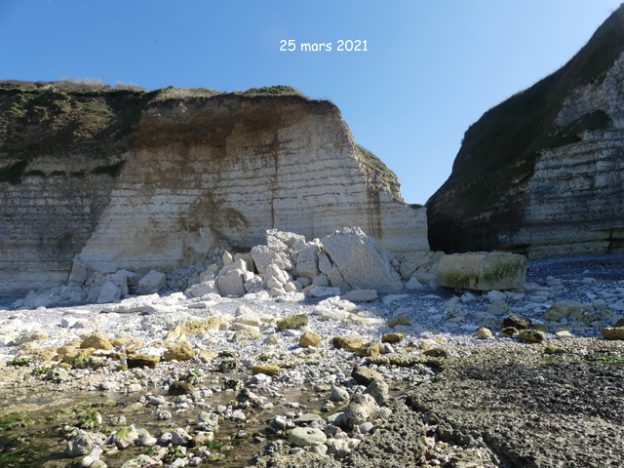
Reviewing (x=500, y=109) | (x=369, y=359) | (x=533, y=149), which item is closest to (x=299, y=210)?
(x=533, y=149)

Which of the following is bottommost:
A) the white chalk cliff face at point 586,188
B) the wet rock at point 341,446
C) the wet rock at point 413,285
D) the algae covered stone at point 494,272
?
the wet rock at point 341,446

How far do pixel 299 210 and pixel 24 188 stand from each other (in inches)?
418

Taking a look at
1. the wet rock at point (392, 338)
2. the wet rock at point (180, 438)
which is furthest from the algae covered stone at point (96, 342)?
the wet rock at point (392, 338)

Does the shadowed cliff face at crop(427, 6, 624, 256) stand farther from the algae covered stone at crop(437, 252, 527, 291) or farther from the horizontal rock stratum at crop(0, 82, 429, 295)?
the algae covered stone at crop(437, 252, 527, 291)

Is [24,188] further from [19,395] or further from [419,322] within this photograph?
[419,322]

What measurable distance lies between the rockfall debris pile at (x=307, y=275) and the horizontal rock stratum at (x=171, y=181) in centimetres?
103

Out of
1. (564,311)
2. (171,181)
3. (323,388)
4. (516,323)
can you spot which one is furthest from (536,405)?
(171,181)

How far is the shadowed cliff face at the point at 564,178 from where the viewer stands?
616 inches

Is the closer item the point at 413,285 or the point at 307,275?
the point at 413,285

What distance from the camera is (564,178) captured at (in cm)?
1636

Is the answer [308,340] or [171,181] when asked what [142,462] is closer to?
[308,340]

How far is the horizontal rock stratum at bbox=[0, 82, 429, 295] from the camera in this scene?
16922 mm

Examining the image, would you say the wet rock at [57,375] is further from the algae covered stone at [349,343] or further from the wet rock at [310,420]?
the algae covered stone at [349,343]

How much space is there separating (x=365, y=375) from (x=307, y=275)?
8.97m
